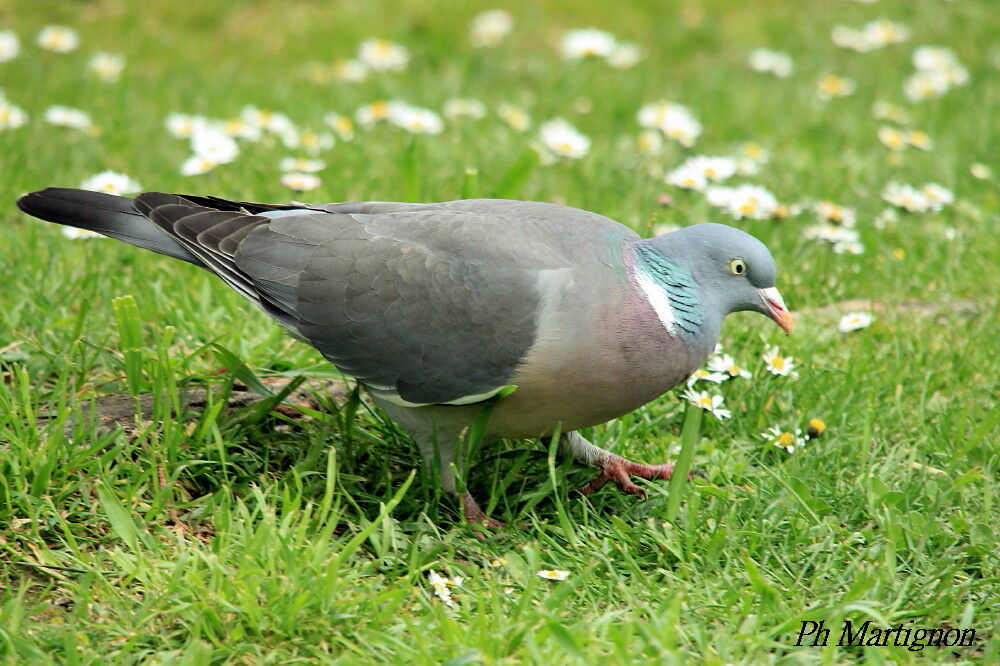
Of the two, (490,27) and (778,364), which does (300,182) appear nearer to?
(778,364)

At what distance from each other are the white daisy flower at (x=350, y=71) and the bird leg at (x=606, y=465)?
3560 millimetres

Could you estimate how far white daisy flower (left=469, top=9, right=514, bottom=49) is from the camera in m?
6.86

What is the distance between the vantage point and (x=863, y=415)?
11.5 ft

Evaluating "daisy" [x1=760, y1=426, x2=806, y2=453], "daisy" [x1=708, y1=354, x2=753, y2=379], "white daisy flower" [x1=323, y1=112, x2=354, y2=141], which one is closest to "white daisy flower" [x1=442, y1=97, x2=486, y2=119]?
"white daisy flower" [x1=323, y1=112, x2=354, y2=141]

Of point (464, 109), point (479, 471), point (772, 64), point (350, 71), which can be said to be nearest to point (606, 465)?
point (479, 471)

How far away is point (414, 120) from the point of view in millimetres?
5305

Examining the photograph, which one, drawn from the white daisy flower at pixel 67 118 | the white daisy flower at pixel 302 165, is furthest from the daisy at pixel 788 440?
the white daisy flower at pixel 67 118

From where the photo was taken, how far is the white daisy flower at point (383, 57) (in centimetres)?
640

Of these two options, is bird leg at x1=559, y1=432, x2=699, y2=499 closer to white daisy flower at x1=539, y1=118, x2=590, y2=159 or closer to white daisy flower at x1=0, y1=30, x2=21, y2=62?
white daisy flower at x1=539, y1=118, x2=590, y2=159

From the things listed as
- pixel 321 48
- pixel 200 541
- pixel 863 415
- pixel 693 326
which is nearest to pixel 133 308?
pixel 200 541

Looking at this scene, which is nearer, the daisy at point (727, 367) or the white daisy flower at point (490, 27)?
the daisy at point (727, 367)

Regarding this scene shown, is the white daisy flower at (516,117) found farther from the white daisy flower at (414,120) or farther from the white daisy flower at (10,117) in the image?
the white daisy flower at (10,117)

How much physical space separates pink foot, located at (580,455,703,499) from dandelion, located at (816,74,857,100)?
11.8ft

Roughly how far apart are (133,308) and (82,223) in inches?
13.5
